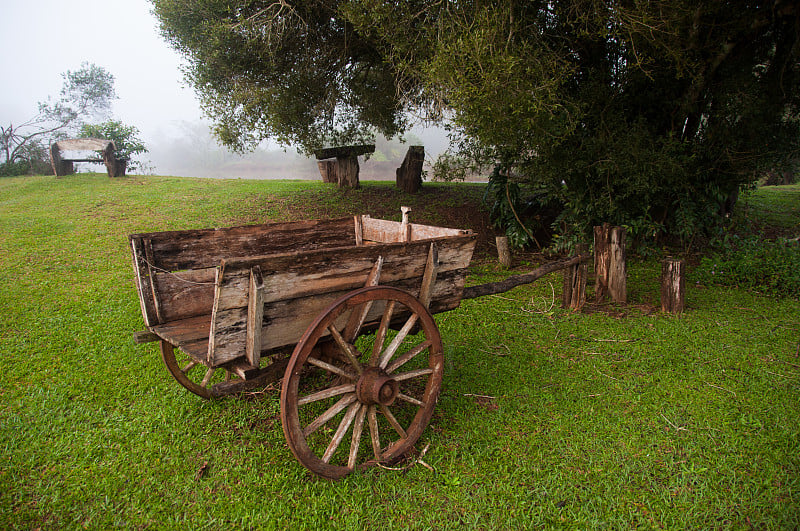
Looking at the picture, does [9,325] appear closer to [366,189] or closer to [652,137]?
[366,189]

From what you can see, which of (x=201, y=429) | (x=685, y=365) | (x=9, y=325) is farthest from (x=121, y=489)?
(x=685, y=365)

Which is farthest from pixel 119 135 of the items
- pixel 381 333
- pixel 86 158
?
pixel 381 333

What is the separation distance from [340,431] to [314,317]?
59 cm

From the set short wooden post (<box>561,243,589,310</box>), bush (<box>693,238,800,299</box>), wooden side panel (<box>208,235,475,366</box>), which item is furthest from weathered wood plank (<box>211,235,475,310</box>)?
bush (<box>693,238,800,299</box>)

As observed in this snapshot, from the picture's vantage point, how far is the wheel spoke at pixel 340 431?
7.12 ft

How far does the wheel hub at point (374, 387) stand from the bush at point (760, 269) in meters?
5.29

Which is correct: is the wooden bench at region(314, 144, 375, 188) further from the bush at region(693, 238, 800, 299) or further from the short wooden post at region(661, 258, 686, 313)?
the bush at region(693, 238, 800, 299)

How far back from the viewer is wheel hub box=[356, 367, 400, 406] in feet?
7.41

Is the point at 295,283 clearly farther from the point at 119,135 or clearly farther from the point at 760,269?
the point at 119,135

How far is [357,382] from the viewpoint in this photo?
2.26 m

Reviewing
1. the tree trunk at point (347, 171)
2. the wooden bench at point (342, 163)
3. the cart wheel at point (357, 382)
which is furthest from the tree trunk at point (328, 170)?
the cart wheel at point (357, 382)

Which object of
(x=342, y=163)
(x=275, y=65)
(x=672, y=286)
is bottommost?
(x=672, y=286)

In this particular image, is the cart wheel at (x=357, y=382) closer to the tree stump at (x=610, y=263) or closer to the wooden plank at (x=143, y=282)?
the wooden plank at (x=143, y=282)

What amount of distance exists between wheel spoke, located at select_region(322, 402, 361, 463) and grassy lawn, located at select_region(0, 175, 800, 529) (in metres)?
0.20
